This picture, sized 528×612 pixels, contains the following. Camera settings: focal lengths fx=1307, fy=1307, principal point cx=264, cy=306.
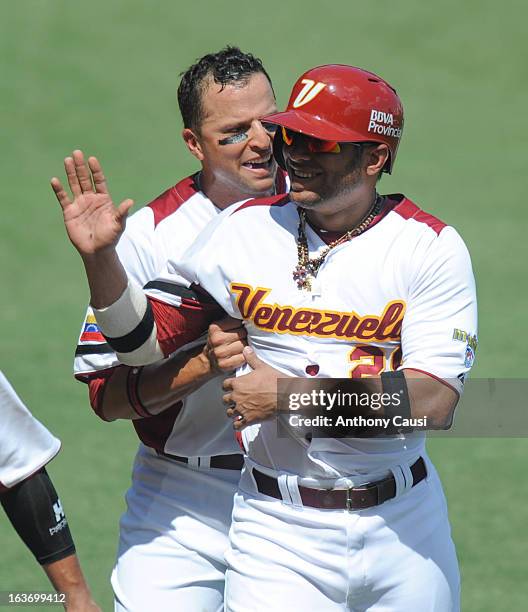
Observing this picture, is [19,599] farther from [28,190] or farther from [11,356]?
[28,190]

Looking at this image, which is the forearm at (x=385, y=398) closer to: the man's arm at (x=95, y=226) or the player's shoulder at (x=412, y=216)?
the player's shoulder at (x=412, y=216)

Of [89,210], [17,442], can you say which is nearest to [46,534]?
[17,442]

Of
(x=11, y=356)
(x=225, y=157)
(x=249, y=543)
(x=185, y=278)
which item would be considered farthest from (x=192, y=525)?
(x=11, y=356)

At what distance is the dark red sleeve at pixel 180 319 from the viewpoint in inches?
177

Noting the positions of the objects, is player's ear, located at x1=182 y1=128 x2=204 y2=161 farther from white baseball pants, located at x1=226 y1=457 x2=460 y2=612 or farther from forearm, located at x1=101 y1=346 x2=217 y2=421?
white baseball pants, located at x1=226 y1=457 x2=460 y2=612

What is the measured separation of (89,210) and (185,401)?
94 centimetres

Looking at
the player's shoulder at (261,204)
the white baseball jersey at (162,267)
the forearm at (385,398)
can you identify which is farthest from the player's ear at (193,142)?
the forearm at (385,398)

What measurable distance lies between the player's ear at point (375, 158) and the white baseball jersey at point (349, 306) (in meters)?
0.15

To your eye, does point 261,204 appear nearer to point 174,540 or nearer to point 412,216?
point 412,216

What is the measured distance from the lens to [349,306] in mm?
4312

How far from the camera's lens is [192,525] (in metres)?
4.94

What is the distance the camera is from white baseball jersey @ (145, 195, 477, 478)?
4.24 m

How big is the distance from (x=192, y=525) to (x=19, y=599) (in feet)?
2.59

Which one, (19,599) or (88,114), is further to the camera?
(88,114)
